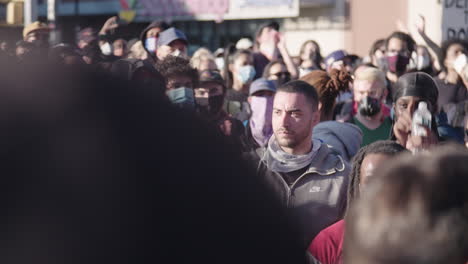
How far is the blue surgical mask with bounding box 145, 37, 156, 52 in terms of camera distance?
7.56 meters

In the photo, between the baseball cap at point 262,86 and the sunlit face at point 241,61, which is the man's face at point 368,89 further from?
the sunlit face at point 241,61

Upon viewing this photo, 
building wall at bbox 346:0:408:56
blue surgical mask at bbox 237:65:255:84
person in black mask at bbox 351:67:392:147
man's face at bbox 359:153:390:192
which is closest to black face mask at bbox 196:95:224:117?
person in black mask at bbox 351:67:392:147

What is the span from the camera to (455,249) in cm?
112

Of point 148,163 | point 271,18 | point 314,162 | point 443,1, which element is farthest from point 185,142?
point 271,18

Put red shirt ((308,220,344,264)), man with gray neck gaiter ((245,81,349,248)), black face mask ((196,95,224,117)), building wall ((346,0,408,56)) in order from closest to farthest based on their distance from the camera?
red shirt ((308,220,344,264)), man with gray neck gaiter ((245,81,349,248)), black face mask ((196,95,224,117)), building wall ((346,0,408,56))

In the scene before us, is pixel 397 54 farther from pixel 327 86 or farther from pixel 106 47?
pixel 106 47

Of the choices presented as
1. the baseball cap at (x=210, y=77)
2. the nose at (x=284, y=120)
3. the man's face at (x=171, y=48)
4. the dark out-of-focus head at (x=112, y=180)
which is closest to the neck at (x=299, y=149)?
the nose at (x=284, y=120)

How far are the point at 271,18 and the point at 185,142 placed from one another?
1022 inches

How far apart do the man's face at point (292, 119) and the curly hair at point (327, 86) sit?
2.76 feet

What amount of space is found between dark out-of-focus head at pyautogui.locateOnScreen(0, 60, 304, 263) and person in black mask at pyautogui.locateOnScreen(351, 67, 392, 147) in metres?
4.76

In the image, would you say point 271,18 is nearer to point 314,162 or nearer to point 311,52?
point 311,52

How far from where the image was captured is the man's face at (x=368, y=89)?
6258 millimetres

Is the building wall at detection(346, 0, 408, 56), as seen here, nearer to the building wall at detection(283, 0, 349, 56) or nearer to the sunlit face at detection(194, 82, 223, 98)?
the building wall at detection(283, 0, 349, 56)

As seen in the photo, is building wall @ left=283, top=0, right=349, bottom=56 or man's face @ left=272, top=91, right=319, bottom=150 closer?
man's face @ left=272, top=91, right=319, bottom=150
